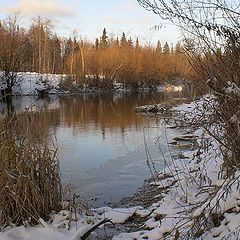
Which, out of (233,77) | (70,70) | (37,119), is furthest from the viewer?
(70,70)

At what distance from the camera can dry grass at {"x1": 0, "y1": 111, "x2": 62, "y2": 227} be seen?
521 centimetres

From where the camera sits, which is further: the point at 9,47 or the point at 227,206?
the point at 9,47

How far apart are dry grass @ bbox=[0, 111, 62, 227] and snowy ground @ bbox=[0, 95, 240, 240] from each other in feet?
0.71

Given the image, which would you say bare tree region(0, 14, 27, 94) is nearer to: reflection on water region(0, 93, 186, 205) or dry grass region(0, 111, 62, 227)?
reflection on water region(0, 93, 186, 205)

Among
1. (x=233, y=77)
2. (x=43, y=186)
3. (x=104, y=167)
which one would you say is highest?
(x=233, y=77)

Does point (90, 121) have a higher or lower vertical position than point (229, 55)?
lower

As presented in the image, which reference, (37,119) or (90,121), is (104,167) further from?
(90,121)

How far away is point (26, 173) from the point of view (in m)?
5.36

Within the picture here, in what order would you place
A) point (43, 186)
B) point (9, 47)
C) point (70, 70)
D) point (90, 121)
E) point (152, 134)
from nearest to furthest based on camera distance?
point (43, 186) < point (152, 134) < point (90, 121) < point (9, 47) < point (70, 70)

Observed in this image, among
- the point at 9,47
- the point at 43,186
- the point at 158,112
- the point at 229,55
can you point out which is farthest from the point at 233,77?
the point at 9,47

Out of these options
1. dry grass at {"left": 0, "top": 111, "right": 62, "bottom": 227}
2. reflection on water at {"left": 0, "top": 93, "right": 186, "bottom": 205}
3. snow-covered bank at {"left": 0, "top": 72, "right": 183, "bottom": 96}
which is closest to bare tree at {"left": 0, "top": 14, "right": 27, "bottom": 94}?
snow-covered bank at {"left": 0, "top": 72, "right": 183, "bottom": 96}

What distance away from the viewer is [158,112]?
2508 centimetres

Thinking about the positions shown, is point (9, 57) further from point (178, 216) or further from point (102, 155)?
point (178, 216)

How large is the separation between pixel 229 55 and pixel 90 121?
16.0 m
